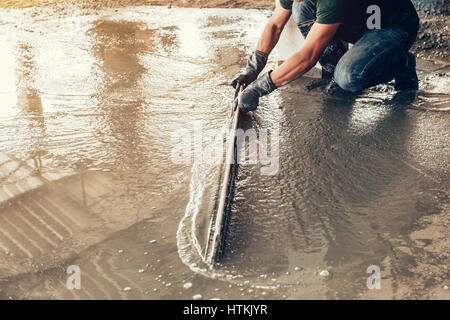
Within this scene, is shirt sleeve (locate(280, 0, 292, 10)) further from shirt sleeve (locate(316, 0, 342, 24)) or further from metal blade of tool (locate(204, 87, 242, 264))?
metal blade of tool (locate(204, 87, 242, 264))

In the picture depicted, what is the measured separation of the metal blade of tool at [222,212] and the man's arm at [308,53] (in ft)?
1.32

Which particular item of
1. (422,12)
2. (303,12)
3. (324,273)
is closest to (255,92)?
(303,12)

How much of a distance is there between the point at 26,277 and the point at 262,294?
834 mm

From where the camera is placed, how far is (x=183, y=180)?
205 cm

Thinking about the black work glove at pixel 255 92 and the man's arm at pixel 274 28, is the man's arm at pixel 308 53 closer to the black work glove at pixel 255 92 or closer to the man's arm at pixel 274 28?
the black work glove at pixel 255 92

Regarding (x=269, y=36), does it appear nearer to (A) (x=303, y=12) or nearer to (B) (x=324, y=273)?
(A) (x=303, y=12)

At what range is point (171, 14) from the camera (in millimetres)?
4848

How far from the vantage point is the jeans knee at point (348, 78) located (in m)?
2.60

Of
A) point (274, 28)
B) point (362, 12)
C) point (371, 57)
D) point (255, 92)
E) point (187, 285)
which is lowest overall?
point (187, 285)

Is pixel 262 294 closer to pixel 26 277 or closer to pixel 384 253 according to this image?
pixel 384 253

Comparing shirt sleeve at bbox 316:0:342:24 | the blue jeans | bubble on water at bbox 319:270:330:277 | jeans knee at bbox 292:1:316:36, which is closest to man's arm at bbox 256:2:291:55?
jeans knee at bbox 292:1:316:36

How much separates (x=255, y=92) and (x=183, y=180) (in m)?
0.74

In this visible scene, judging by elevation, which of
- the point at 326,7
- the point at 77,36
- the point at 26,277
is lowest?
the point at 26,277

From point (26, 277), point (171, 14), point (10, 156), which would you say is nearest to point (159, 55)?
point (171, 14)
